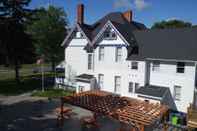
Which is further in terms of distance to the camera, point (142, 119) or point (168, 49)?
point (168, 49)

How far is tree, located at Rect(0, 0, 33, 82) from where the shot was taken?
113 ft

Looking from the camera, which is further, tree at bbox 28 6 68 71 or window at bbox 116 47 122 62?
tree at bbox 28 6 68 71

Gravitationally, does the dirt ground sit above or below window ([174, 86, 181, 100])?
below

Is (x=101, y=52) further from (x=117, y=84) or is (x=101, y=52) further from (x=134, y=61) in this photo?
(x=134, y=61)

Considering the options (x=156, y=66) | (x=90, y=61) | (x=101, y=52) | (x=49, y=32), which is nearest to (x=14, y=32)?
(x=49, y=32)

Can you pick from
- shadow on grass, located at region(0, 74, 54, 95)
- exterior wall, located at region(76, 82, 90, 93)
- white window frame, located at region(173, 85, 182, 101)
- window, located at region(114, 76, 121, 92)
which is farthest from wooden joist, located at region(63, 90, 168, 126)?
shadow on grass, located at region(0, 74, 54, 95)

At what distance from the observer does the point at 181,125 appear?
65.4 feet

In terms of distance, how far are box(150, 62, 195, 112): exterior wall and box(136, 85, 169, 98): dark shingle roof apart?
1.96 feet

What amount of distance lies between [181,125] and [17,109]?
59.3ft

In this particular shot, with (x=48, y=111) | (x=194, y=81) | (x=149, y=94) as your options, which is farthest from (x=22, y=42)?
(x=194, y=81)

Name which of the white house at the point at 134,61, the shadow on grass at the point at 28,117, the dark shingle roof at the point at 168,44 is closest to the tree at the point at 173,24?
the white house at the point at 134,61

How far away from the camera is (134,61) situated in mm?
25719

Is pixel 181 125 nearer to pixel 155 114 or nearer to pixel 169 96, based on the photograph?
pixel 169 96

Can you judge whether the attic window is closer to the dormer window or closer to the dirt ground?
the dormer window
